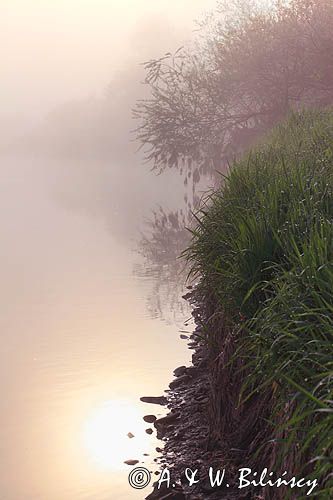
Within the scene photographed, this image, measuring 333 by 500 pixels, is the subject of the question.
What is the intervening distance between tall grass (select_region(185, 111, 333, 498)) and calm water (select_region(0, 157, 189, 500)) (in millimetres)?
1539

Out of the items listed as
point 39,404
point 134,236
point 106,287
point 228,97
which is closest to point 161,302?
point 106,287

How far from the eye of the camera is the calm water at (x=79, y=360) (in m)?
7.29

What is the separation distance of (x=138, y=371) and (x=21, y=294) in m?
6.79

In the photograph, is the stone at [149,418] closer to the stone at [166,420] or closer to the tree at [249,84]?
the stone at [166,420]

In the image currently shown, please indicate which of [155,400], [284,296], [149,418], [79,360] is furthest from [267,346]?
[79,360]

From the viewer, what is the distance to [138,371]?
403 inches

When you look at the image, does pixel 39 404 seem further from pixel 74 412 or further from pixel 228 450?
pixel 228 450

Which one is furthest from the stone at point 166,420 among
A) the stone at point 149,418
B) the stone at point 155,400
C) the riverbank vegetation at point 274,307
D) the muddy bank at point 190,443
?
the riverbank vegetation at point 274,307

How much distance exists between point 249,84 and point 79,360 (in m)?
19.5

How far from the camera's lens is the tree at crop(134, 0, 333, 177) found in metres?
26.5

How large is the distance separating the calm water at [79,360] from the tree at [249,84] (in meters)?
6.07

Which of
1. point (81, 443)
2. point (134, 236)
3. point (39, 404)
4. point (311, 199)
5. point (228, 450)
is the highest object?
point (134, 236)

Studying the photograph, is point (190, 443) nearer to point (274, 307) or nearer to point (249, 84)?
point (274, 307)

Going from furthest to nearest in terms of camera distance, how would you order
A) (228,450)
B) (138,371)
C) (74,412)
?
1. (138,371)
2. (74,412)
3. (228,450)
